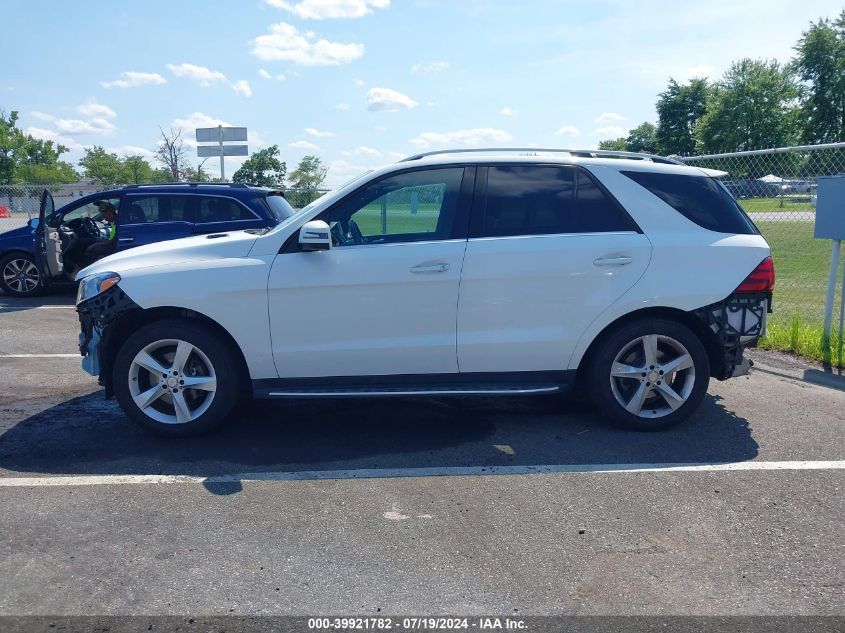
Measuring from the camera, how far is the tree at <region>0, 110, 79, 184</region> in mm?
66312

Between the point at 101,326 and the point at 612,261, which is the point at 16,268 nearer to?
the point at 101,326

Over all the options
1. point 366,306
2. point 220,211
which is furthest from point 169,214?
point 366,306

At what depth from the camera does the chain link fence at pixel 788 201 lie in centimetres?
775

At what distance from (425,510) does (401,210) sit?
2158mm

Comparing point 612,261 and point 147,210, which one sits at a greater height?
point 147,210

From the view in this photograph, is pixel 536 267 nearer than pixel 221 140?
Yes

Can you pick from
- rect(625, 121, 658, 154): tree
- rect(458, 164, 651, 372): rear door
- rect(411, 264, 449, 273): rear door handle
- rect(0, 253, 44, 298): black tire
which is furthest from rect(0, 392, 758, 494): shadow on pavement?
rect(625, 121, 658, 154): tree

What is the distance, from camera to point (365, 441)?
5.12 metres

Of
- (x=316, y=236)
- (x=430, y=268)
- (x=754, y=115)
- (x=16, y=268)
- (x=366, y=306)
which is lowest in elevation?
(x=16, y=268)

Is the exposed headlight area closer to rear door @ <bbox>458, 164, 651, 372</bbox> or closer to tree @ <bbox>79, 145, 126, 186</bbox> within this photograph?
rear door @ <bbox>458, 164, 651, 372</bbox>

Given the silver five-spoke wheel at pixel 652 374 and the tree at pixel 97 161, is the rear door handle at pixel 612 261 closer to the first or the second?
the silver five-spoke wheel at pixel 652 374

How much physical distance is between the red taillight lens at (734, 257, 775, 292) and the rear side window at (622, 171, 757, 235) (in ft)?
0.90

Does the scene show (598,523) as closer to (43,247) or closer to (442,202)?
(442,202)

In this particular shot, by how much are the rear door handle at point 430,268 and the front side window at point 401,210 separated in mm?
230
